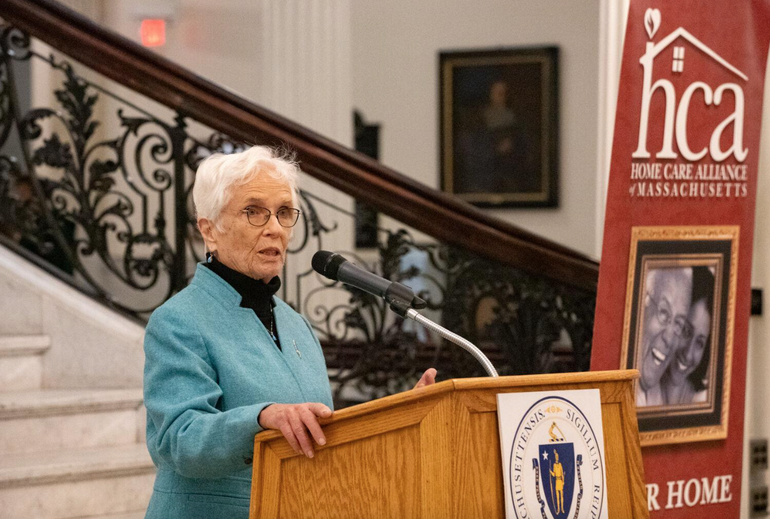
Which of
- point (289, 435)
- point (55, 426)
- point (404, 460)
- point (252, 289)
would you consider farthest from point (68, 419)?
point (404, 460)

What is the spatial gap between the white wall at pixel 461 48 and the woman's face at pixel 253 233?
753cm

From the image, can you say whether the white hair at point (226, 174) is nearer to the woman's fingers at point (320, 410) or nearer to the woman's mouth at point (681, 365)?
the woman's fingers at point (320, 410)

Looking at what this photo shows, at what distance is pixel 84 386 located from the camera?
3770mm

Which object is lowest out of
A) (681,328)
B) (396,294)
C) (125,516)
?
(125,516)

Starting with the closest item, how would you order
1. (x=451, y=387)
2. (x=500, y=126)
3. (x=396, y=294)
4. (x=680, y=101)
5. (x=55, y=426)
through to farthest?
(x=451, y=387)
(x=396, y=294)
(x=680, y=101)
(x=55, y=426)
(x=500, y=126)

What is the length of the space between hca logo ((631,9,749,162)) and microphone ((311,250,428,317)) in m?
1.42

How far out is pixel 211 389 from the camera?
5.94 ft

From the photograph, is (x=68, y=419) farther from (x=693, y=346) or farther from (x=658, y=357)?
(x=693, y=346)

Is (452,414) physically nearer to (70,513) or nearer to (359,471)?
(359,471)

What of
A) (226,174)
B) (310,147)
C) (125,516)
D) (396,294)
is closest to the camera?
(396,294)

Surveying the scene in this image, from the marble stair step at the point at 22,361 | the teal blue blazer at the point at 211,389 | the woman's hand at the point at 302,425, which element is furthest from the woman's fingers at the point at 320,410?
the marble stair step at the point at 22,361

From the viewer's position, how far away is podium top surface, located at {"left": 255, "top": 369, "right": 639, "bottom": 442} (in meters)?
1.49

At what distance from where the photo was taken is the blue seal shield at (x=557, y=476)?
1562 millimetres

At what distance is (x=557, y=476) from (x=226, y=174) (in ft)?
2.81
